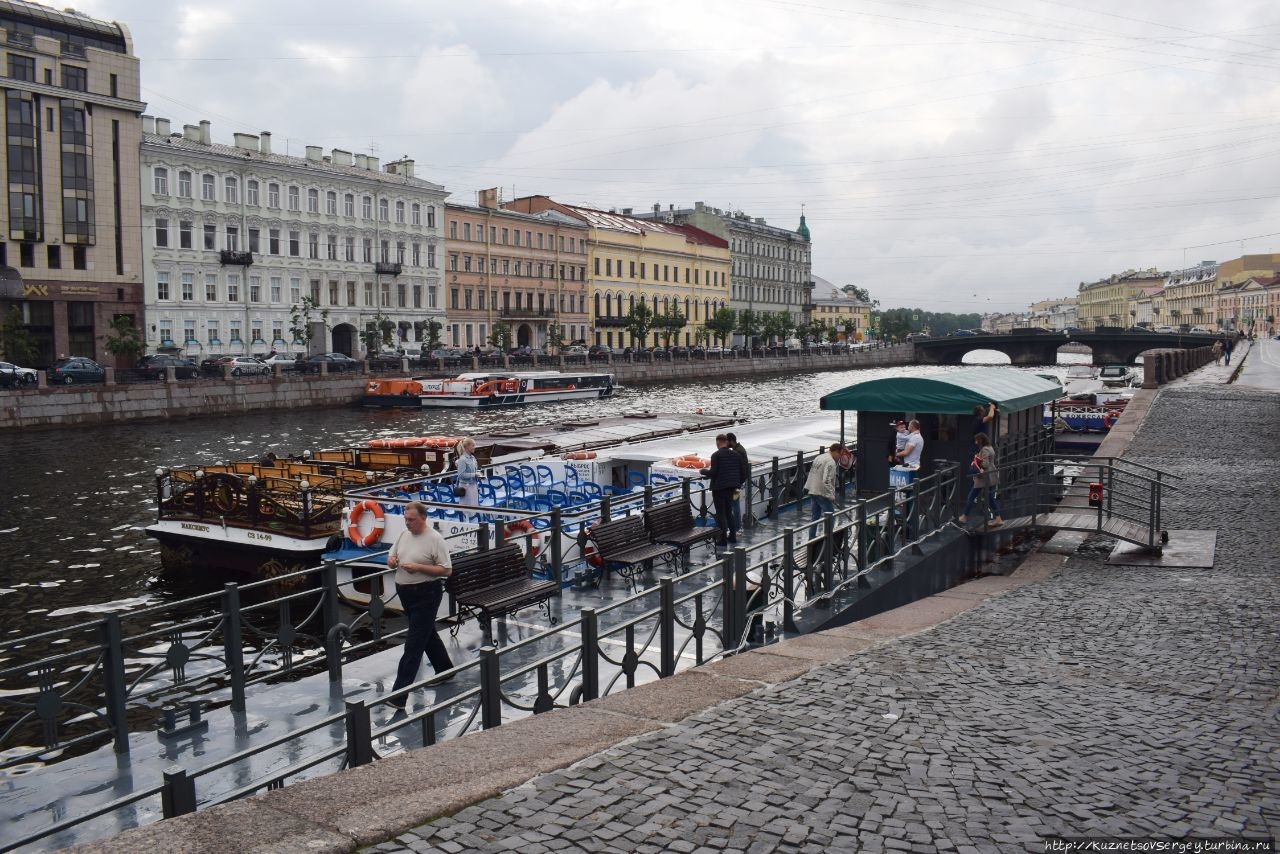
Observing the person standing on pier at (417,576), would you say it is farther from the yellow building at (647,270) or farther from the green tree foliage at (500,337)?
the yellow building at (647,270)

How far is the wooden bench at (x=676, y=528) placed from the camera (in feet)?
36.2

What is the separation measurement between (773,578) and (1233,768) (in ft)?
13.7

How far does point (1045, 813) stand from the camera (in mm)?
4656

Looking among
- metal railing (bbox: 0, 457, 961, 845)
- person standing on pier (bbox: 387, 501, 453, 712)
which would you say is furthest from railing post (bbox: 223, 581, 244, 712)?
person standing on pier (bbox: 387, 501, 453, 712)

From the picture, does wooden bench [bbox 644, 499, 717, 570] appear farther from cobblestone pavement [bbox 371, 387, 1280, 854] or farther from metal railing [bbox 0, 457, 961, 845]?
cobblestone pavement [bbox 371, 387, 1280, 854]

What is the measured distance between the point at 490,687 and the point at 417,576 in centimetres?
179

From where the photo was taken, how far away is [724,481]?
39.1ft

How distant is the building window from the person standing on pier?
5040 centimetres

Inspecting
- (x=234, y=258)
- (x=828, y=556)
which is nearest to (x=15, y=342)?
(x=234, y=258)

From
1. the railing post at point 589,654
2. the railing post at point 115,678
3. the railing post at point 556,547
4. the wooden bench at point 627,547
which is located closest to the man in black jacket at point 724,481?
the wooden bench at point 627,547

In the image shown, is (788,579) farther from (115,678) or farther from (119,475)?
(119,475)

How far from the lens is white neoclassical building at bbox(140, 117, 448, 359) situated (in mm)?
53281

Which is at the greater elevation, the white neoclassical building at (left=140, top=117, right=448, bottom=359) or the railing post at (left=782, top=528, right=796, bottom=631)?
the white neoclassical building at (left=140, top=117, right=448, bottom=359)

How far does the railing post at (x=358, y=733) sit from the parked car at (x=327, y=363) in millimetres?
46511
